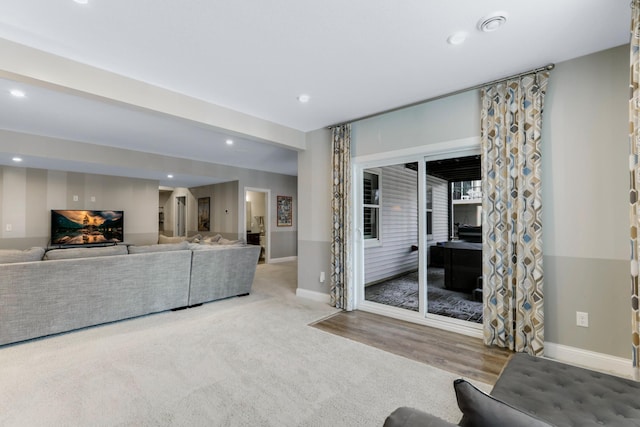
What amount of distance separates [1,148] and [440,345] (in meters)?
6.60

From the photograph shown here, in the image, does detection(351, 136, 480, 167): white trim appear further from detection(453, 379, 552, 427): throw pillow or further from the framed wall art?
the framed wall art

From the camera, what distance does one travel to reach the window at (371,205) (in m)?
4.66

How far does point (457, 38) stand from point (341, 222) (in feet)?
8.27

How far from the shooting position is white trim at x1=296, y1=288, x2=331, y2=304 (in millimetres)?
4461

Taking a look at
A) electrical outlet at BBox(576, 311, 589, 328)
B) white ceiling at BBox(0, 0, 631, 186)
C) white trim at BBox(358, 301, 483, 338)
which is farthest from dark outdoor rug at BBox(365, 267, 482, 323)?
white ceiling at BBox(0, 0, 631, 186)

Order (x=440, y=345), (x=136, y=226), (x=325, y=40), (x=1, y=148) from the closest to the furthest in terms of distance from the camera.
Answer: (x=325, y=40) < (x=440, y=345) < (x=1, y=148) < (x=136, y=226)

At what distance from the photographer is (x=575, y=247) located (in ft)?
8.45

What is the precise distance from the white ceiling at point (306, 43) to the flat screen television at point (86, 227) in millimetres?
3419

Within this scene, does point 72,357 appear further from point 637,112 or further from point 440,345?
point 637,112

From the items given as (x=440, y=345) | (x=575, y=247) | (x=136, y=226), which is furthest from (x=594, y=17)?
(x=136, y=226)

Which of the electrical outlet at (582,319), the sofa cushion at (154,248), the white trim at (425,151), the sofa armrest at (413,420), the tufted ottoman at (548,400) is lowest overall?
the electrical outlet at (582,319)

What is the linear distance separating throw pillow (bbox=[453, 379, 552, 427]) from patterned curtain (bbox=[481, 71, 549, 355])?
2260 millimetres

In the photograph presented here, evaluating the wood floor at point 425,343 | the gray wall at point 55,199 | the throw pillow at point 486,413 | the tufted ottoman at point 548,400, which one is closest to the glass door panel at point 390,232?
the wood floor at point 425,343

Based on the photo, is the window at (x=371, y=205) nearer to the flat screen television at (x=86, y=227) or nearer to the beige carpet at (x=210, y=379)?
the beige carpet at (x=210, y=379)
